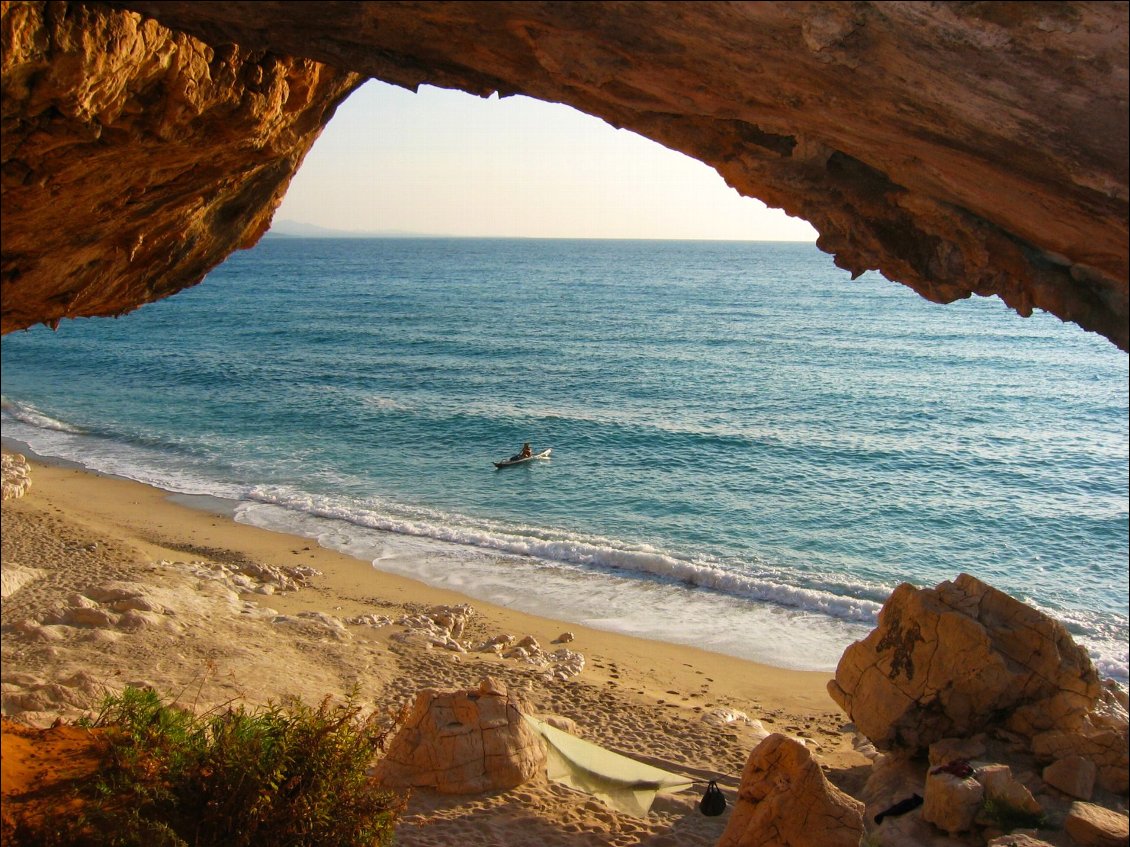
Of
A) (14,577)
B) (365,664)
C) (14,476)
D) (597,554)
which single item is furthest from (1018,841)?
(14,476)

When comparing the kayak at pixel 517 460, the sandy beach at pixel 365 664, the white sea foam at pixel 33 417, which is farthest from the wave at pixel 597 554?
the white sea foam at pixel 33 417

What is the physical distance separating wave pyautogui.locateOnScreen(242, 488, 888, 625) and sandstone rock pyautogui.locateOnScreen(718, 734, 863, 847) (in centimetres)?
1095

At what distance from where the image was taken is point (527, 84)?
5.85 metres

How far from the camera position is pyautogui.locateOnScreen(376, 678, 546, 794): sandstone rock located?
9945 mm

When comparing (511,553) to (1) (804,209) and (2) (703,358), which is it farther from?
(2) (703,358)

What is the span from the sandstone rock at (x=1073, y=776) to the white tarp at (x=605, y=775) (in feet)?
13.2

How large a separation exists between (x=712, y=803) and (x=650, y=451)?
854 inches

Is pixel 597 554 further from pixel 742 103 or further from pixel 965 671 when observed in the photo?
pixel 742 103

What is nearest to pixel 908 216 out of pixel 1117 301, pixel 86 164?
pixel 1117 301

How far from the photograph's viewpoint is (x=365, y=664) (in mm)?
14422

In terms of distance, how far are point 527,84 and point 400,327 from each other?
57.1 metres

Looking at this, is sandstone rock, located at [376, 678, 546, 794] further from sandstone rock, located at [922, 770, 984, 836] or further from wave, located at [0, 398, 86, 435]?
wave, located at [0, 398, 86, 435]

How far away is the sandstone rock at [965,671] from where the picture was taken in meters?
9.60

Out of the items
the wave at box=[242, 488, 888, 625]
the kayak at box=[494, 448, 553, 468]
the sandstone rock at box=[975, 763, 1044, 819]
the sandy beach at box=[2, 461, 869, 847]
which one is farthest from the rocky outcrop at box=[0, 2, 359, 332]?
the kayak at box=[494, 448, 553, 468]
